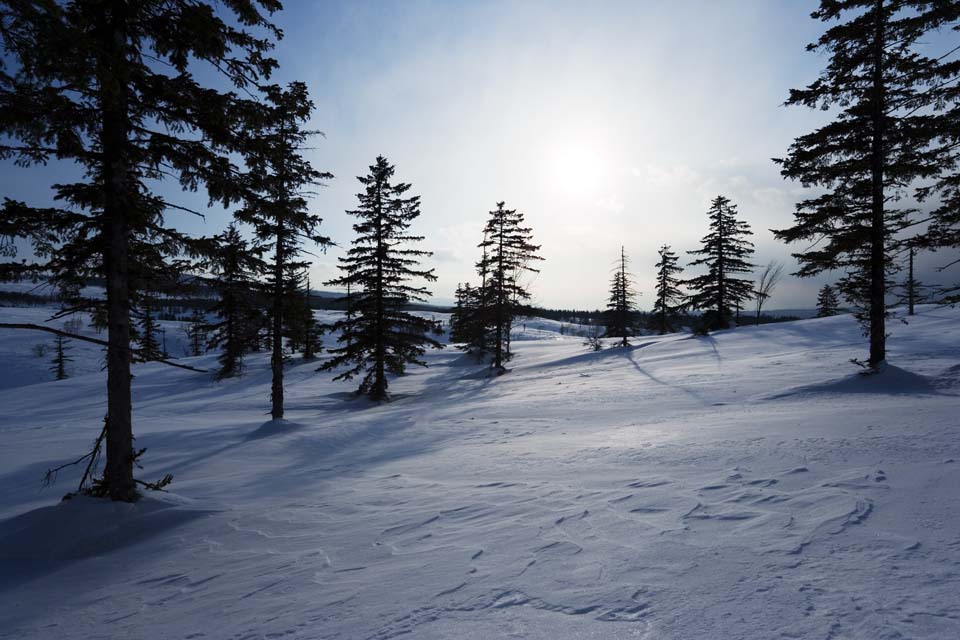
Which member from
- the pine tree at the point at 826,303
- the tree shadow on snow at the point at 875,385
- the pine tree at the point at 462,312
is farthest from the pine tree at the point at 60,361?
the pine tree at the point at 826,303

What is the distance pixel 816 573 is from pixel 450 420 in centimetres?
1105

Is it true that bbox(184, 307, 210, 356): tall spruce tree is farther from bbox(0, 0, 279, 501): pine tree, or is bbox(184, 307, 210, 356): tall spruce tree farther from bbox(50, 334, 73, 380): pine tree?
bbox(50, 334, 73, 380): pine tree

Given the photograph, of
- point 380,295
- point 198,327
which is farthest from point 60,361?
point 380,295

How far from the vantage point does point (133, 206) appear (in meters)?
6.07

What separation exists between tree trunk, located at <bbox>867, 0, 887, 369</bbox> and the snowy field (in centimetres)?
115

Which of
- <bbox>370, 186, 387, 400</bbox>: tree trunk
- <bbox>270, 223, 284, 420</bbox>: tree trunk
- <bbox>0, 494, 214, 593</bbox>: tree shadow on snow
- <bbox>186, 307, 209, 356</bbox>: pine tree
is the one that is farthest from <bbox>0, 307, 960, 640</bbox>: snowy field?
<bbox>370, 186, 387, 400</bbox>: tree trunk

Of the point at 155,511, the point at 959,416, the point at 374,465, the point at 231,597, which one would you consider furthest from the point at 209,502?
the point at 959,416

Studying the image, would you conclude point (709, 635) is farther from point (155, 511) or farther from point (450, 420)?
point (450, 420)

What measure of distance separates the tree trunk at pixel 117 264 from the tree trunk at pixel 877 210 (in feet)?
56.1

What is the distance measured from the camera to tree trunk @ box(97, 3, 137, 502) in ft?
19.7

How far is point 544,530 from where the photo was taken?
415 centimetres

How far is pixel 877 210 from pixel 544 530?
13.8 metres

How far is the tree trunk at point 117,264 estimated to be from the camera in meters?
6.01

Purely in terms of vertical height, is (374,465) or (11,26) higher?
(11,26)
